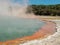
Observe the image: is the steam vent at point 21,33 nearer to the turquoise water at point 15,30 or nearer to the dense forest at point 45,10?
the turquoise water at point 15,30

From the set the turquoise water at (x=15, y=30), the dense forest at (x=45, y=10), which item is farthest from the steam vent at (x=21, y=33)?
the dense forest at (x=45, y=10)

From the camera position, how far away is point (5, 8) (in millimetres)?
42094

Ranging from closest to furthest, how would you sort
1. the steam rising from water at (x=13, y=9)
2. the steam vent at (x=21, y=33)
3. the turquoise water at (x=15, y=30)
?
the steam vent at (x=21, y=33)
the turquoise water at (x=15, y=30)
the steam rising from water at (x=13, y=9)

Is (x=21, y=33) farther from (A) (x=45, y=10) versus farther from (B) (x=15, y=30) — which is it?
(A) (x=45, y=10)

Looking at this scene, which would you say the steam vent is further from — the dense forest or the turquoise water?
the dense forest

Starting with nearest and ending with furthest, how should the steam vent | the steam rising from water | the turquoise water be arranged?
the steam vent, the turquoise water, the steam rising from water

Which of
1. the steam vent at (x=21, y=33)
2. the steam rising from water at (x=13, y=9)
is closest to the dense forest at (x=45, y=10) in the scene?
the steam rising from water at (x=13, y=9)

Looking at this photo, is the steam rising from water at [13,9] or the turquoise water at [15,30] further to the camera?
the steam rising from water at [13,9]

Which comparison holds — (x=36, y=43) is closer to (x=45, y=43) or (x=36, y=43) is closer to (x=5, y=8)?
(x=45, y=43)

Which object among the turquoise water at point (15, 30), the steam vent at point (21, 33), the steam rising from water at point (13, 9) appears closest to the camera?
the steam vent at point (21, 33)

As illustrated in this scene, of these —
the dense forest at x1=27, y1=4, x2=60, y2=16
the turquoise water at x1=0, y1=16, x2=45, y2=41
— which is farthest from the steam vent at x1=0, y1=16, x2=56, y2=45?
the dense forest at x1=27, y1=4, x2=60, y2=16

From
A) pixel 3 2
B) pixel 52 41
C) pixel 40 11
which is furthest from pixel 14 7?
pixel 52 41

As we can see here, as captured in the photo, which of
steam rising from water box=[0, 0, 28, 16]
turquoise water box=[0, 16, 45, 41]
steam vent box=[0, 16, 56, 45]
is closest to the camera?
steam vent box=[0, 16, 56, 45]

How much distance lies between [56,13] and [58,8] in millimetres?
3100
